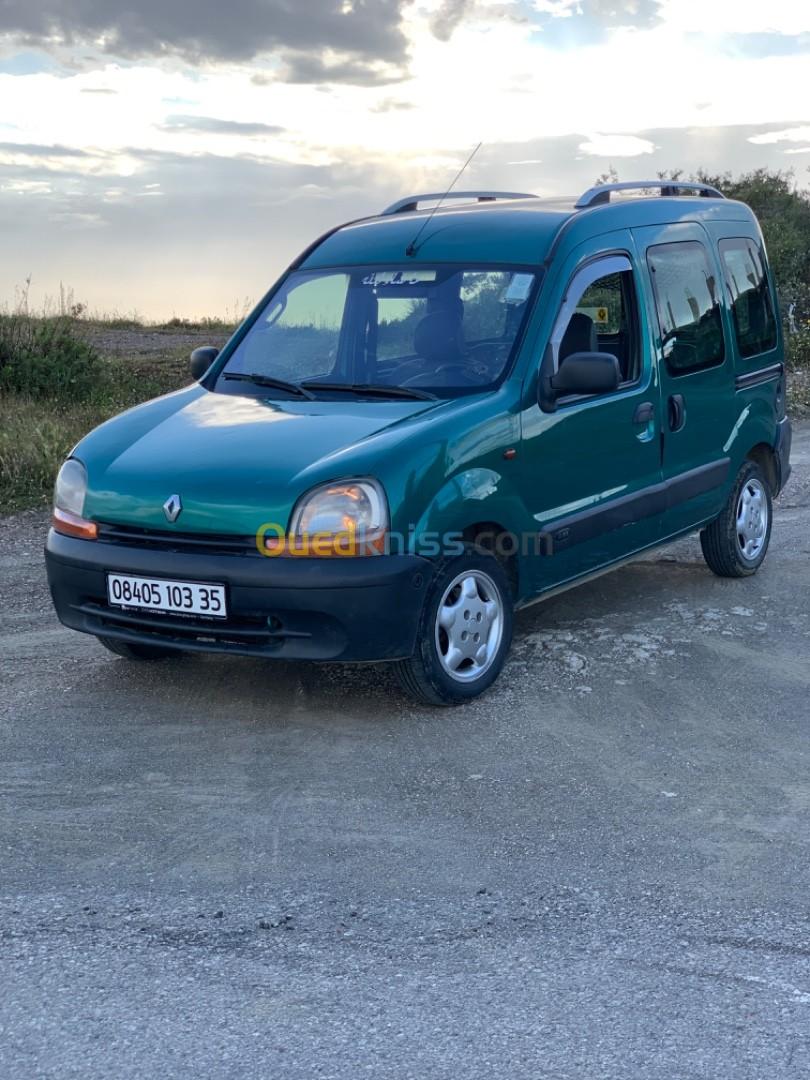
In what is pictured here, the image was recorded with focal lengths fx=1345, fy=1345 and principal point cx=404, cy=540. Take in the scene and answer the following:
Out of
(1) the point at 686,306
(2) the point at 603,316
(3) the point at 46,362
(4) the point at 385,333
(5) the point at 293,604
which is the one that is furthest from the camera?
(3) the point at 46,362

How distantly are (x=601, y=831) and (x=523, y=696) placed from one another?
1.36 m

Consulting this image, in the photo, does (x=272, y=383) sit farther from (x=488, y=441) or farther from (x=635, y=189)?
(x=635, y=189)

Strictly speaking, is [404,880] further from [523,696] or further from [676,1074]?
[523,696]

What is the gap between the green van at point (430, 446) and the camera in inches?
202

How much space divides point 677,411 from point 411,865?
3401 mm

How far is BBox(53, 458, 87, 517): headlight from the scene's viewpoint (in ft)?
18.4

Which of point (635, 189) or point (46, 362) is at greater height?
point (635, 189)

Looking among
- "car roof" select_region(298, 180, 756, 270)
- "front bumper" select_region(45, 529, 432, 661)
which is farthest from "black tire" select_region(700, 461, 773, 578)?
"front bumper" select_region(45, 529, 432, 661)

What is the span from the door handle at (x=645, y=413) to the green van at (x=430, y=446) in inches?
0.6

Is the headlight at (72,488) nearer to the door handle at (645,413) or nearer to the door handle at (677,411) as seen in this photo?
the door handle at (645,413)

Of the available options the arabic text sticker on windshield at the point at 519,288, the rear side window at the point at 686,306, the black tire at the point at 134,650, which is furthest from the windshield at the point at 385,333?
the black tire at the point at 134,650

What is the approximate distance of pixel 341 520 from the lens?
5.08 metres

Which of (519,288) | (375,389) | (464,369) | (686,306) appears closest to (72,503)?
(375,389)

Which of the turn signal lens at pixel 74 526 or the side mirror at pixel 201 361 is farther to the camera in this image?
the side mirror at pixel 201 361
